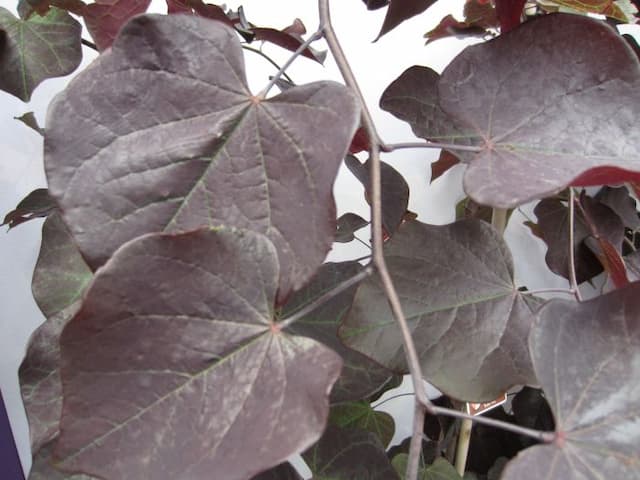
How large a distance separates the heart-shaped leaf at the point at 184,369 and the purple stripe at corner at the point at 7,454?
29.4 inches

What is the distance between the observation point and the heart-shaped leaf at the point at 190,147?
0.30 m

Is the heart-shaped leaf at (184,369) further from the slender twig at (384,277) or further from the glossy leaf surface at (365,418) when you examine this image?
the glossy leaf surface at (365,418)

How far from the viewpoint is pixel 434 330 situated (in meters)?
0.39

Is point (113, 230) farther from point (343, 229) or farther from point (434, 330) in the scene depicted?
point (343, 229)

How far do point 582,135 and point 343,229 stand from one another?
44 cm

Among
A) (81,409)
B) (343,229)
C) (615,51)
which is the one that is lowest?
(343,229)

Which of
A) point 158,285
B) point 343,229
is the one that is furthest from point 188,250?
point 343,229

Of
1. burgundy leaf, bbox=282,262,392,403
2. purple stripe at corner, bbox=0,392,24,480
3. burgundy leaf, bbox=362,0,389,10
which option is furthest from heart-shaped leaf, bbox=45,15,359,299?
purple stripe at corner, bbox=0,392,24,480

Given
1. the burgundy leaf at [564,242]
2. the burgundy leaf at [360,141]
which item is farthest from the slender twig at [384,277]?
the burgundy leaf at [564,242]

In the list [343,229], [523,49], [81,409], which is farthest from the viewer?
[343,229]

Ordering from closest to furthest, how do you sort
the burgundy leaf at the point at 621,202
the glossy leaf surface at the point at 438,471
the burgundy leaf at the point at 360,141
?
the burgundy leaf at the point at 360,141, the glossy leaf surface at the point at 438,471, the burgundy leaf at the point at 621,202

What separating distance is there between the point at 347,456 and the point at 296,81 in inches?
25.9

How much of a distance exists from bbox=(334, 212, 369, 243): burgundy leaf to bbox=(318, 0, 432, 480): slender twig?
0.38 metres

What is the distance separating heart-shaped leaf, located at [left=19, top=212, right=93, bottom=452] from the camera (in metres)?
0.44
